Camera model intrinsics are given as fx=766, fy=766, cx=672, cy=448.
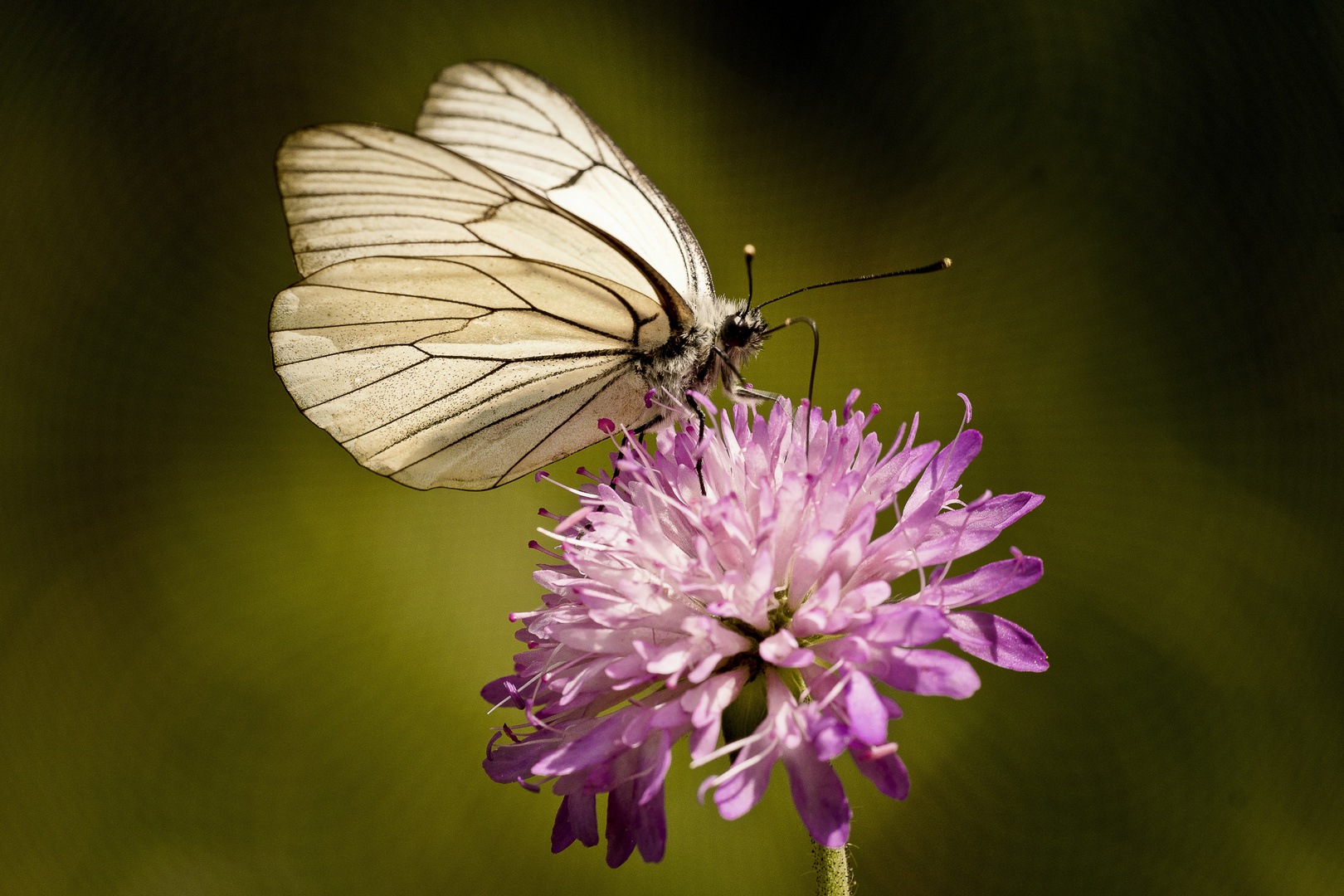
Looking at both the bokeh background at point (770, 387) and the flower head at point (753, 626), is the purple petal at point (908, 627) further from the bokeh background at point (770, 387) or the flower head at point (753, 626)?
the bokeh background at point (770, 387)

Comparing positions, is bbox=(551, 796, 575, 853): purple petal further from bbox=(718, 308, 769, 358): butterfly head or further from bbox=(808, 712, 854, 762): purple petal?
bbox=(718, 308, 769, 358): butterfly head

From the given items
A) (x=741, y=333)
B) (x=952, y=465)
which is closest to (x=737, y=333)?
(x=741, y=333)

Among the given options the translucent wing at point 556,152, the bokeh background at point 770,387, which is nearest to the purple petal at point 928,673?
the translucent wing at point 556,152

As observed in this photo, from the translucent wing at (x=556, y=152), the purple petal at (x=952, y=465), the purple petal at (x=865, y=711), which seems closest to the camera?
the purple petal at (x=865, y=711)

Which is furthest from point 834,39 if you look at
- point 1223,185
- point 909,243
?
point 1223,185

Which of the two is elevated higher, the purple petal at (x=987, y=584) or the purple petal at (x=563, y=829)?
the purple petal at (x=987, y=584)

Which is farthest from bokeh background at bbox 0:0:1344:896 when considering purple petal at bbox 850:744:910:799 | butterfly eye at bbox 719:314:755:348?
purple petal at bbox 850:744:910:799

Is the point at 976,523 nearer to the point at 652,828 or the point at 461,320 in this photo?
the point at 652,828
